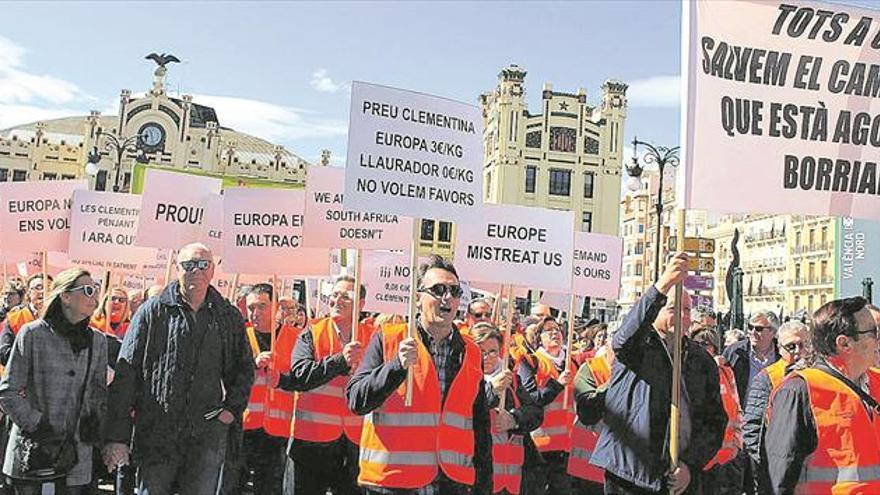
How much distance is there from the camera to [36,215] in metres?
9.84

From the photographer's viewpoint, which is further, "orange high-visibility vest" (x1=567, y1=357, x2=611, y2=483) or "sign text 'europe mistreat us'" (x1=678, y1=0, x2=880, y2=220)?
"orange high-visibility vest" (x1=567, y1=357, x2=611, y2=483)

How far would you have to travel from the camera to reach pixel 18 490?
17.5 ft

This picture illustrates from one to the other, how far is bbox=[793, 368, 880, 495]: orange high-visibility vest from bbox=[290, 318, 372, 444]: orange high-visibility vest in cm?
376

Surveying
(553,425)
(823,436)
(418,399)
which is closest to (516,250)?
(553,425)

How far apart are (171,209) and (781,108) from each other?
625cm

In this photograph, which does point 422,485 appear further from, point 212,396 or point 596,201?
point 596,201

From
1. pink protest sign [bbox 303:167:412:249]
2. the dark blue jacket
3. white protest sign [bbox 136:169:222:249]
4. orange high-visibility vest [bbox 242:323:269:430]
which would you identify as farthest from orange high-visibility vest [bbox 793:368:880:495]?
white protest sign [bbox 136:169:222:249]

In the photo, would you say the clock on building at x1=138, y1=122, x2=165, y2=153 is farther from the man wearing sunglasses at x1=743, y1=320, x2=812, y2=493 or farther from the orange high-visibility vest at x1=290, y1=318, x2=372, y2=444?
the man wearing sunglasses at x1=743, y1=320, x2=812, y2=493

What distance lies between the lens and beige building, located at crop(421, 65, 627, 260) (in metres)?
68.4

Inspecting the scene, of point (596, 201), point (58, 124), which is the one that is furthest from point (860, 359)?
point (58, 124)

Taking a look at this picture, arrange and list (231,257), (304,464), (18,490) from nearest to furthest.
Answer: (18,490)
(304,464)
(231,257)

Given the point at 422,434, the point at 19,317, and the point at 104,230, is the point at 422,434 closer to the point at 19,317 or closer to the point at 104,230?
the point at 19,317

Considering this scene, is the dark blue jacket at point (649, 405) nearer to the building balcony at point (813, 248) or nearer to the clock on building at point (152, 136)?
the clock on building at point (152, 136)

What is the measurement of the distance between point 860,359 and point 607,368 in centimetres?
222
